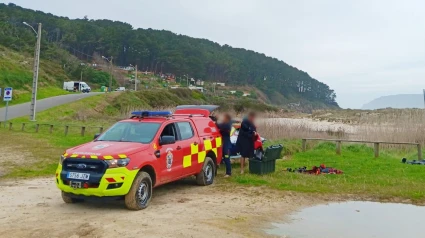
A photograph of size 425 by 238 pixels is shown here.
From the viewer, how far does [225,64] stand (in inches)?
5261

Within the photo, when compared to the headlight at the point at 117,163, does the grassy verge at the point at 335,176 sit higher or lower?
lower

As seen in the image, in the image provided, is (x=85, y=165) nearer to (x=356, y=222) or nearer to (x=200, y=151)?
(x=200, y=151)

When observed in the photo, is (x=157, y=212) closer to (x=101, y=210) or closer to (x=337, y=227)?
(x=101, y=210)

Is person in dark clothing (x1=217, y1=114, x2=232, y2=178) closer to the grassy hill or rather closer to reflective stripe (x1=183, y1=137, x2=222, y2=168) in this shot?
reflective stripe (x1=183, y1=137, x2=222, y2=168)

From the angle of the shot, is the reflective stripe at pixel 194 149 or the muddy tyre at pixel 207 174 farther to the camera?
the muddy tyre at pixel 207 174

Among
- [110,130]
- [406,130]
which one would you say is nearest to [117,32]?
[406,130]

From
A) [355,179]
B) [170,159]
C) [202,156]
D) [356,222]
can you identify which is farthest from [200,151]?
[355,179]

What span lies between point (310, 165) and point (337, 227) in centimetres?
724

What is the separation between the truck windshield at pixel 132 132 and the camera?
8784 millimetres

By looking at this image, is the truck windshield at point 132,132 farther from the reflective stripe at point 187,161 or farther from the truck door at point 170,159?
the reflective stripe at point 187,161

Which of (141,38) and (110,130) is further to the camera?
(141,38)

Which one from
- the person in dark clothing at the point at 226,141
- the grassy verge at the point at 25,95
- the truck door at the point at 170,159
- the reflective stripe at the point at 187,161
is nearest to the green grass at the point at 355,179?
the person in dark clothing at the point at 226,141


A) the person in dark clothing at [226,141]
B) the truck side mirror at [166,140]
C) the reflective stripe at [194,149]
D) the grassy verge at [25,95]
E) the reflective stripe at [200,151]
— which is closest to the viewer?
the truck side mirror at [166,140]

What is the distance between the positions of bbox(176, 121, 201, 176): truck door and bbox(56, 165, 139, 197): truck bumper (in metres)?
2.07
